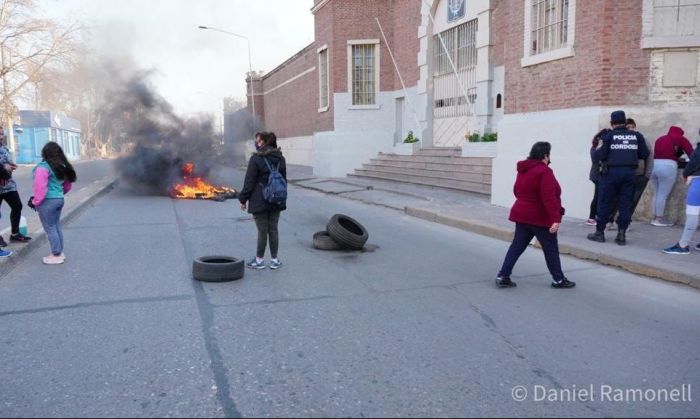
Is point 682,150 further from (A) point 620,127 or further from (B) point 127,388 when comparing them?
(B) point 127,388

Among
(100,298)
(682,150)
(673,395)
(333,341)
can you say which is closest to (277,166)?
(100,298)

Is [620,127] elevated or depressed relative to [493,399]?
elevated

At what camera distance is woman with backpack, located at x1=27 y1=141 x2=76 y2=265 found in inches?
265

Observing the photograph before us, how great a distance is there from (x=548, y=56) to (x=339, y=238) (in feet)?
19.1

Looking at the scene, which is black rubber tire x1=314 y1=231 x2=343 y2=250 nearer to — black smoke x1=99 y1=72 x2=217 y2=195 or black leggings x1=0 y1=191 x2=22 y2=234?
black leggings x1=0 y1=191 x2=22 y2=234

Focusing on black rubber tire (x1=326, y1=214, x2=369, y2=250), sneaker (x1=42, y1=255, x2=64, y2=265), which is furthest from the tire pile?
sneaker (x1=42, y1=255, x2=64, y2=265)

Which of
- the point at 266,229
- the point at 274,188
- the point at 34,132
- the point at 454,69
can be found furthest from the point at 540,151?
the point at 34,132

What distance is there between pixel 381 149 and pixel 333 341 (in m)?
17.3

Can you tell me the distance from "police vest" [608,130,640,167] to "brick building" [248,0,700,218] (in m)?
1.88

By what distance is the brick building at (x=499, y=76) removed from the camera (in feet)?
29.3

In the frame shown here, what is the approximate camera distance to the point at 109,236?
9172 mm

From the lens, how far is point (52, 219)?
270 inches

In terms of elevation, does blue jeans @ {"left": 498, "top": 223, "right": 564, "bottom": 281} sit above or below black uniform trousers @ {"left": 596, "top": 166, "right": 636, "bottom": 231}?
below

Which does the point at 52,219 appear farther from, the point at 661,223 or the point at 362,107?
the point at 362,107
